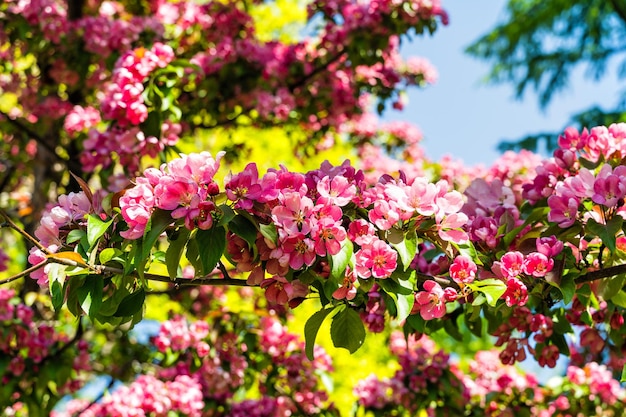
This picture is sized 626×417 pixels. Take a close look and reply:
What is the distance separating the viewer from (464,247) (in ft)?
5.24

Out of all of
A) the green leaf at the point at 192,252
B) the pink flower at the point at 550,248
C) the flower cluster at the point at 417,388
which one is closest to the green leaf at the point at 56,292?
the green leaf at the point at 192,252

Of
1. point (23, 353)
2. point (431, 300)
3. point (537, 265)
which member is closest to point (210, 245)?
point (431, 300)

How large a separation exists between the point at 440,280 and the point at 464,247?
97mm

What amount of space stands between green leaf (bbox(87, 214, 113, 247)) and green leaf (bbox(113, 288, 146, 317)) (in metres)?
0.16

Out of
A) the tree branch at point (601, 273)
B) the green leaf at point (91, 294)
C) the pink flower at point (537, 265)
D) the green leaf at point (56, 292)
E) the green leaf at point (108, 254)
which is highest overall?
the tree branch at point (601, 273)

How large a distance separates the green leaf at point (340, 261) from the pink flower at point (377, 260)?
0.04m

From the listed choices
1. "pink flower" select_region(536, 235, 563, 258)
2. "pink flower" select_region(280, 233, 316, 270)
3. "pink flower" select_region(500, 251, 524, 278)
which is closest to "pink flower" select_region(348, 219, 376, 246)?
"pink flower" select_region(280, 233, 316, 270)

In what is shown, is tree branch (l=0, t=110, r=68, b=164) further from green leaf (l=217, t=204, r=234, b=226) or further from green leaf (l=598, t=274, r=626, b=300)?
green leaf (l=598, t=274, r=626, b=300)

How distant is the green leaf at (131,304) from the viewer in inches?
60.5

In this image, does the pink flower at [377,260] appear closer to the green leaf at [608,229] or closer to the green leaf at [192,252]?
the green leaf at [192,252]

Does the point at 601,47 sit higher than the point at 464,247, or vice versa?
the point at 601,47

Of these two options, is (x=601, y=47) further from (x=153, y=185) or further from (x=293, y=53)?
(x=153, y=185)

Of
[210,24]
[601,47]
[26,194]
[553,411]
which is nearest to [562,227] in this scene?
[553,411]

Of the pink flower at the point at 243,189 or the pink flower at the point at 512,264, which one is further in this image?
the pink flower at the point at 512,264
